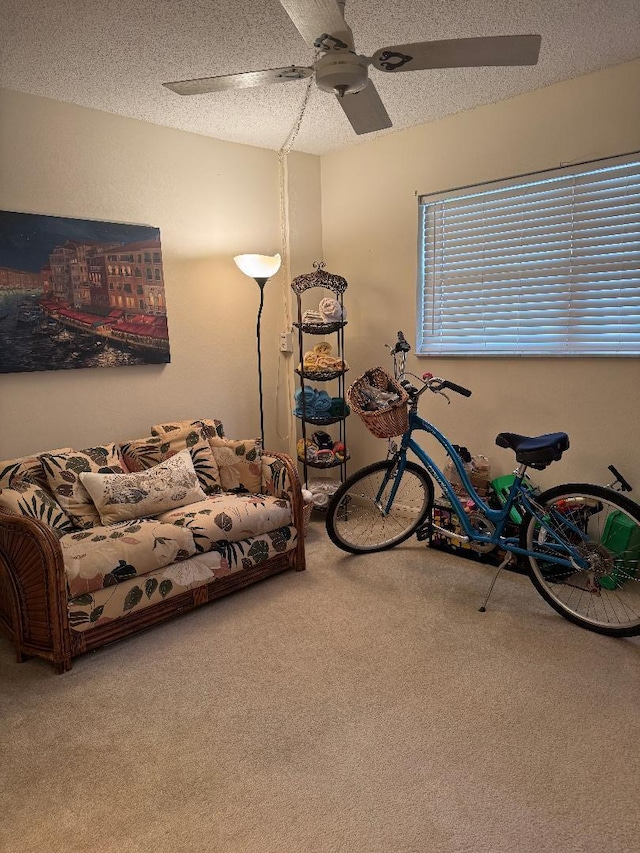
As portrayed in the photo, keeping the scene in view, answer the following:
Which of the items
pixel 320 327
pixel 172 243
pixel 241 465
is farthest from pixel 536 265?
pixel 172 243

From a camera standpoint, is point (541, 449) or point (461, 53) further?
point (541, 449)

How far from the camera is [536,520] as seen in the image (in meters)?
2.68

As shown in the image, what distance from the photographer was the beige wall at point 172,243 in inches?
116

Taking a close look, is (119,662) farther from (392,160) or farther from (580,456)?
(392,160)

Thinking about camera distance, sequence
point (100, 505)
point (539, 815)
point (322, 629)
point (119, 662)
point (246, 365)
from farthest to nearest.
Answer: point (246, 365) → point (100, 505) → point (322, 629) → point (119, 662) → point (539, 815)

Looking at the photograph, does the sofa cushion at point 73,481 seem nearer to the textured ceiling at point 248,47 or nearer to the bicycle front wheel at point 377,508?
the bicycle front wheel at point 377,508

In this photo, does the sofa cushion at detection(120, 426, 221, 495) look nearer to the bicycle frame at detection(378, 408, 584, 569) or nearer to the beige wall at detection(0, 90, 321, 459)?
the beige wall at detection(0, 90, 321, 459)

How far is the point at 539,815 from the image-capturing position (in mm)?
1582

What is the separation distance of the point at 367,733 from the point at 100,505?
5.44ft

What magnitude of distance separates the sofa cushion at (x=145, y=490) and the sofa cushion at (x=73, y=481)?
0.05 metres

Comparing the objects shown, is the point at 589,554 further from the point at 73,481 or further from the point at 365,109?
the point at 73,481

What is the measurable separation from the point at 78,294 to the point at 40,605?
171 centimetres

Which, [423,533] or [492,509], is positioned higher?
[492,509]

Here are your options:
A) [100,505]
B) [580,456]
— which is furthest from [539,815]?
[100,505]
